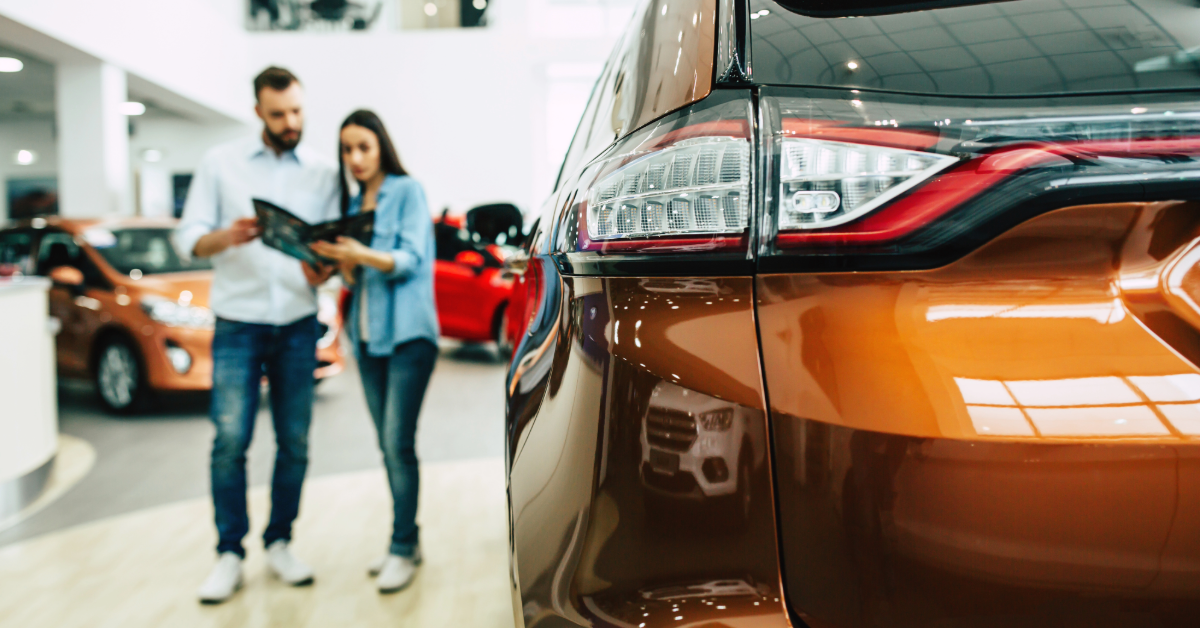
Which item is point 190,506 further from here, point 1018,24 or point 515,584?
point 1018,24

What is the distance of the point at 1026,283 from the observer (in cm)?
68

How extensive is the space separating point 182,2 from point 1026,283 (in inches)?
510

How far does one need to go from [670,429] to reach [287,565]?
212cm

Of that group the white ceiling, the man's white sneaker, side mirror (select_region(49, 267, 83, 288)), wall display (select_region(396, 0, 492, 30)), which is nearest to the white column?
the white ceiling

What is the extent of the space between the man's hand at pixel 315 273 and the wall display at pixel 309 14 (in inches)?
525

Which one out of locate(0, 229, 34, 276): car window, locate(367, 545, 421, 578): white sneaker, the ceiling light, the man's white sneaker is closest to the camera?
the man's white sneaker

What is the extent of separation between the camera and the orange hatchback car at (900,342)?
648mm

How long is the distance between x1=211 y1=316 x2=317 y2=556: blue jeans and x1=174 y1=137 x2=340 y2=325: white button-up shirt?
7 centimetres

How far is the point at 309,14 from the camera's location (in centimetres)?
1434

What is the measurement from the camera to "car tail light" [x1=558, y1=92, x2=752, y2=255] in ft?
2.42

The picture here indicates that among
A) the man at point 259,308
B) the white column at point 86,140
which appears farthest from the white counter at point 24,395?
the white column at point 86,140

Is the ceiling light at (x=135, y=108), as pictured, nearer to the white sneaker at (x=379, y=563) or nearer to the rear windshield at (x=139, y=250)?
Result: the rear windshield at (x=139, y=250)

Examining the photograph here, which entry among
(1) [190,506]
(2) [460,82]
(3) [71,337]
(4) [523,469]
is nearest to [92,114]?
(3) [71,337]

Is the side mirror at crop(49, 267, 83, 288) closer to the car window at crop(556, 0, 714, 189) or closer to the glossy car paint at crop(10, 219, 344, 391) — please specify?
the glossy car paint at crop(10, 219, 344, 391)
